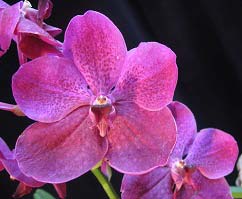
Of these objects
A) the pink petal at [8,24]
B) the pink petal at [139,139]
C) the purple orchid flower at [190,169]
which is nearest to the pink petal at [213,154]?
the purple orchid flower at [190,169]

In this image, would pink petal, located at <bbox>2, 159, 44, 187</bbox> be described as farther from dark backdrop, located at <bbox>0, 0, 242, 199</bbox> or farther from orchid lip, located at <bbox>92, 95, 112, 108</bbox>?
dark backdrop, located at <bbox>0, 0, 242, 199</bbox>

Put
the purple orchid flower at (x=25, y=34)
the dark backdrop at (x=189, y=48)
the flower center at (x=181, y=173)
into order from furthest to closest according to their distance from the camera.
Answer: the dark backdrop at (x=189, y=48) < the flower center at (x=181, y=173) < the purple orchid flower at (x=25, y=34)

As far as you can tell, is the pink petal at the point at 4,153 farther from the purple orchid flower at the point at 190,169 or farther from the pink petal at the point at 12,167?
the purple orchid flower at the point at 190,169

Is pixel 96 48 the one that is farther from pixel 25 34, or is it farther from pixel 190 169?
pixel 190 169

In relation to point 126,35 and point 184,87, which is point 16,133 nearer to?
point 126,35

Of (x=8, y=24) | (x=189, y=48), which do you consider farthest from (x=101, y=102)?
(x=189, y=48)

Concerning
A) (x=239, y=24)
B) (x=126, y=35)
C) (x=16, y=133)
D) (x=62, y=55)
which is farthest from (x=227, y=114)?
(x=62, y=55)
